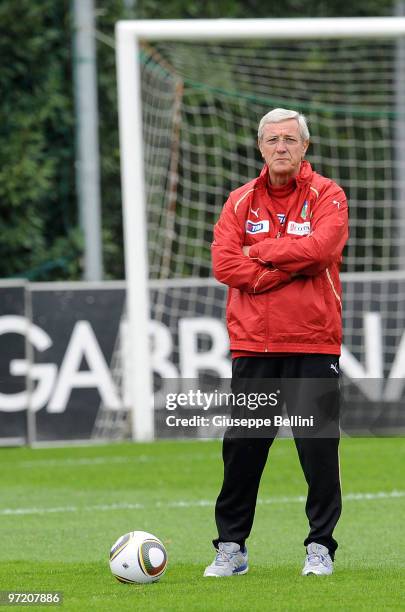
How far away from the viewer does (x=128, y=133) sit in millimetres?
13328

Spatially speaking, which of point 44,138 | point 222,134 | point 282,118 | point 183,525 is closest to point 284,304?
point 282,118

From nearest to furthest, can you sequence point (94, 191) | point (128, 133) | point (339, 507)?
point (339, 507) < point (128, 133) < point (94, 191)

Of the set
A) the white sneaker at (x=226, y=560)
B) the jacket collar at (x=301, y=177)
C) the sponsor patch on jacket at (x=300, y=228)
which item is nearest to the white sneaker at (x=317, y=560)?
the white sneaker at (x=226, y=560)

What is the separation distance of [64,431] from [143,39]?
3.74 meters

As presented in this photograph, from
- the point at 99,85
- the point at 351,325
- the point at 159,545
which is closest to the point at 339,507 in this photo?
the point at 159,545

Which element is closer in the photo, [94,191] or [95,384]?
[95,384]

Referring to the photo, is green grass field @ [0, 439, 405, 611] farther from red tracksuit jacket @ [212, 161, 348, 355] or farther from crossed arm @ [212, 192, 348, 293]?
crossed arm @ [212, 192, 348, 293]

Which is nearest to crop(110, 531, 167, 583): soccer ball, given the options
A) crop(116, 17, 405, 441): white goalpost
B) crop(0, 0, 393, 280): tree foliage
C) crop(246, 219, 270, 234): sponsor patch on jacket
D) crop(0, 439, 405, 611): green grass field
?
crop(0, 439, 405, 611): green grass field

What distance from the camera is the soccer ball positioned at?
6305 mm

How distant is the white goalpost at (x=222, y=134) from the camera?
13.3 meters

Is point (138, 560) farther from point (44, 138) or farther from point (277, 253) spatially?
point (44, 138)

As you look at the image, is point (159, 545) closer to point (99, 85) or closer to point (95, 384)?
point (95, 384)

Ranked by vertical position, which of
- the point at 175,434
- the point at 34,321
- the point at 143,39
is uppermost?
the point at 143,39

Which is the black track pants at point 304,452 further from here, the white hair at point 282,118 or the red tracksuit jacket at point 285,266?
the white hair at point 282,118
